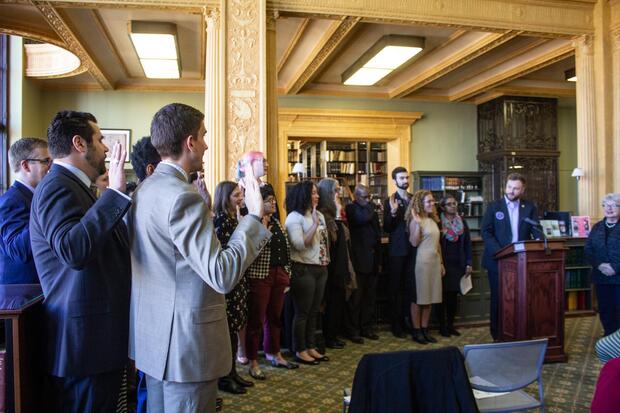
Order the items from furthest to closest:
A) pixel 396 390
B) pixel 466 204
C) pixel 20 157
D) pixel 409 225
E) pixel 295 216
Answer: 1. pixel 466 204
2. pixel 409 225
3. pixel 295 216
4. pixel 20 157
5. pixel 396 390

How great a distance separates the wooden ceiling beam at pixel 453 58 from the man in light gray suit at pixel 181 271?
5930 mm

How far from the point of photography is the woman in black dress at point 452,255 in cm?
512

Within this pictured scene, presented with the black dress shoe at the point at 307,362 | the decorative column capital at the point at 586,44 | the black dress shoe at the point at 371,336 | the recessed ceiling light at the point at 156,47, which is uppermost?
the recessed ceiling light at the point at 156,47

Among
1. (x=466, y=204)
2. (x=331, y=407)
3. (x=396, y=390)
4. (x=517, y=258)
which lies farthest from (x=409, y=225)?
(x=466, y=204)

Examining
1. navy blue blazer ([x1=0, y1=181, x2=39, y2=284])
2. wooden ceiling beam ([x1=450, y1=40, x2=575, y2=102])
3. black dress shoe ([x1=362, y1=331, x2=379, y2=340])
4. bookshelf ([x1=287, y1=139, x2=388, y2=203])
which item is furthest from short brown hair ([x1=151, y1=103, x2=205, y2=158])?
bookshelf ([x1=287, y1=139, x2=388, y2=203])

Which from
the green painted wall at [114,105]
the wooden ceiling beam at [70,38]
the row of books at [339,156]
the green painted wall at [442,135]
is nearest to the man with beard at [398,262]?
the wooden ceiling beam at [70,38]

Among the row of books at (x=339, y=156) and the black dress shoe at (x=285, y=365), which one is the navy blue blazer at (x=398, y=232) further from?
the row of books at (x=339, y=156)

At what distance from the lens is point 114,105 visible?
9.66 m

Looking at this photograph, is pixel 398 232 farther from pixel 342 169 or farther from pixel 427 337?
pixel 342 169

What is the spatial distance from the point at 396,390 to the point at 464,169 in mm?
9780

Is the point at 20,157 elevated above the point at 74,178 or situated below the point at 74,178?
above

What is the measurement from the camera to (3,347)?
1720 millimetres

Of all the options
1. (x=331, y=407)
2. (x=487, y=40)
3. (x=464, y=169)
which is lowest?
(x=331, y=407)

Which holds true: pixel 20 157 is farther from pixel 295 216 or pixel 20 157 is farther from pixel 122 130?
pixel 122 130
